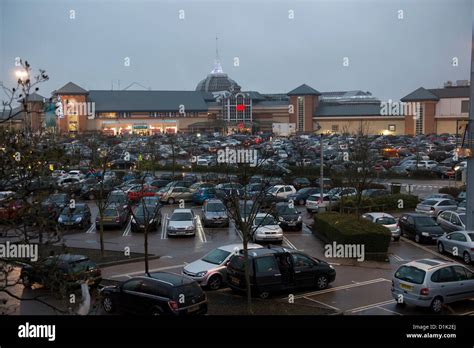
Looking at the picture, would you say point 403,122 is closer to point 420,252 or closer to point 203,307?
point 420,252

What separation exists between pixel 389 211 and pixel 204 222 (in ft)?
24.0

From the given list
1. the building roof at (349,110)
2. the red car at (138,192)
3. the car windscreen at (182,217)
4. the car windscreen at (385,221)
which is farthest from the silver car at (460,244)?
the building roof at (349,110)


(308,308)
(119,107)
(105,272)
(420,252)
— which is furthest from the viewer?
(119,107)

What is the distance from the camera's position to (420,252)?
13586 mm

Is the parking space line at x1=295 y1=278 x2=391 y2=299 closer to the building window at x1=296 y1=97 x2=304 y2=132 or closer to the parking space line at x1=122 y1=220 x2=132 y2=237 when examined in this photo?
the parking space line at x1=122 y1=220 x2=132 y2=237

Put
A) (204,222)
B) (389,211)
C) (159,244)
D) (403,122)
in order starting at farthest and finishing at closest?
1. (403,122)
2. (389,211)
3. (204,222)
4. (159,244)

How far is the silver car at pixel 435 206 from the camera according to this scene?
18391 millimetres

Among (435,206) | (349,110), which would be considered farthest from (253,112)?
(435,206)

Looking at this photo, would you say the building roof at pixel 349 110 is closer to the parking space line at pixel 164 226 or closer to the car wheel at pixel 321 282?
the parking space line at pixel 164 226

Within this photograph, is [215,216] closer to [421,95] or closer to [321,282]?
[321,282]

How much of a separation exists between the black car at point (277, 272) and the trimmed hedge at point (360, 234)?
2.99 m

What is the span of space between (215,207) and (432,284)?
32.2 feet

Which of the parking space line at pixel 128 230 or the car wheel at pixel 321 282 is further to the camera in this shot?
the parking space line at pixel 128 230

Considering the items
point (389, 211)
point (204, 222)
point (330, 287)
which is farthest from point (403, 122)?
point (330, 287)
